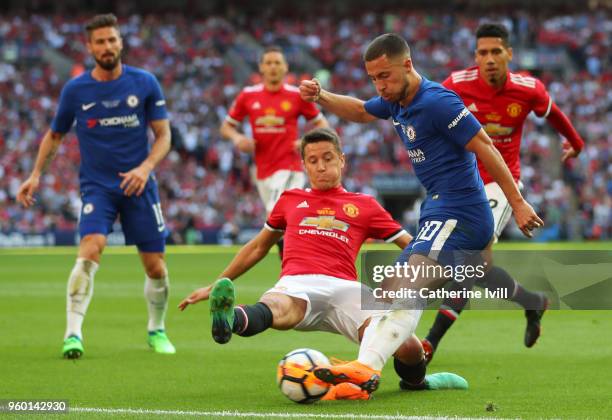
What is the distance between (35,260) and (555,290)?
18838mm

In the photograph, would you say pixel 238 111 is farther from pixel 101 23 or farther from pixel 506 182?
pixel 506 182

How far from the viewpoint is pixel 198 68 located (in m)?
41.6

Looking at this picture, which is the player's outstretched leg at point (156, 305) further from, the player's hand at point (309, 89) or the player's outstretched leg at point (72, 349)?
the player's hand at point (309, 89)

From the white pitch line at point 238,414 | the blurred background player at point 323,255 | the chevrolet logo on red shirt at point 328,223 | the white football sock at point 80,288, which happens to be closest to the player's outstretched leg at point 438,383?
the blurred background player at point 323,255

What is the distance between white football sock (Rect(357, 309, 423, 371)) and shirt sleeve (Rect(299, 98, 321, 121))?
21.9 feet

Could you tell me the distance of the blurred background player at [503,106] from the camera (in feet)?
28.2

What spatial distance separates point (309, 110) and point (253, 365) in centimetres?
496

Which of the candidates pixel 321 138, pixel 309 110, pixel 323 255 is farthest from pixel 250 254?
pixel 309 110

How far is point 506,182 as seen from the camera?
234 inches

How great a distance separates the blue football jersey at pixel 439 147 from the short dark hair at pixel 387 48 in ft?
0.98

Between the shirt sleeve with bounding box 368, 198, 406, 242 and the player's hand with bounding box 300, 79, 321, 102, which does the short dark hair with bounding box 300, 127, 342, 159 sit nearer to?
the player's hand with bounding box 300, 79, 321, 102

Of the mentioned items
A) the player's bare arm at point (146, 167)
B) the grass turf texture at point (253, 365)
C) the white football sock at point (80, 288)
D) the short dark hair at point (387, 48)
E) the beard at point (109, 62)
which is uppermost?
the short dark hair at point (387, 48)

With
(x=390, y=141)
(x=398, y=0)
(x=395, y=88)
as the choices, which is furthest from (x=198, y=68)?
(x=395, y=88)

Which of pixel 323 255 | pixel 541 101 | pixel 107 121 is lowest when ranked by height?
pixel 323 255
